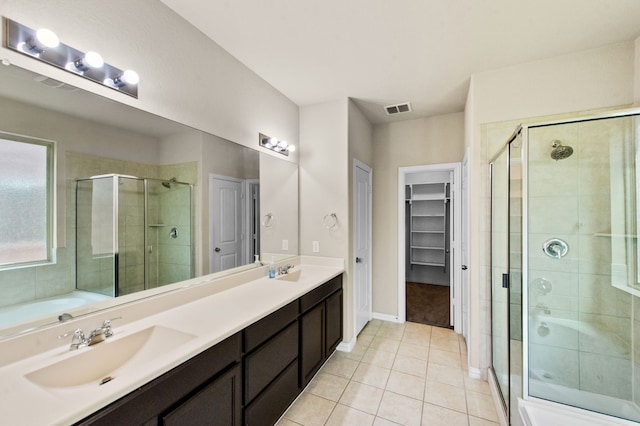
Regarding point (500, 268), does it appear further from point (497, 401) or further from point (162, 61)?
point (162, 61)

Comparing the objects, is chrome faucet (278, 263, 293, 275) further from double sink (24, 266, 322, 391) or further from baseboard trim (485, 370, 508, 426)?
baseboard trim (485, 370, 508, 426)

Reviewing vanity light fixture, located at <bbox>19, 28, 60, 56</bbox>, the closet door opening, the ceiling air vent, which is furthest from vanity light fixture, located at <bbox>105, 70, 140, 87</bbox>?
the closet door opening

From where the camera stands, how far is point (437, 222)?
17.2 feet

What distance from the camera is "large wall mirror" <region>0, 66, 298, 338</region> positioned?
1.09m

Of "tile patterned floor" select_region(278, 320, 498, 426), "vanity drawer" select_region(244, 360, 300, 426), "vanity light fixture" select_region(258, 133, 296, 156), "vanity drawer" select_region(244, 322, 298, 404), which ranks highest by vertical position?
"vanity light fixture" select_region(258, 133, 296, 156)

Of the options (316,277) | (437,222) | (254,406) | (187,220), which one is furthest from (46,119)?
(437,222)

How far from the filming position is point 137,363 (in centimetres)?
123

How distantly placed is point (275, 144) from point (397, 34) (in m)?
1.35

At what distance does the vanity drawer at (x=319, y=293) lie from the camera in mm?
2082

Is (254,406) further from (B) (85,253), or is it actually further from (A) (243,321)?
(B) (85,253)

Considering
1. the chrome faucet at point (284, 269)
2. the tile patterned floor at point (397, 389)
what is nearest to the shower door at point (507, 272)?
the tile patterned floor at point (397, 389)

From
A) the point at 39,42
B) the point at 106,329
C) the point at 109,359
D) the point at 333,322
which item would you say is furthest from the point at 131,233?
the point at 333,322

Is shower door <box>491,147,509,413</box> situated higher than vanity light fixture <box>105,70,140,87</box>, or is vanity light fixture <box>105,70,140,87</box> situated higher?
vanity light fixture <box>105,70,140,87</box>

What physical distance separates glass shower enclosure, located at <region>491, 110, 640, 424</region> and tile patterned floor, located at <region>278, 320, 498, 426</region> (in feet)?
1.02
